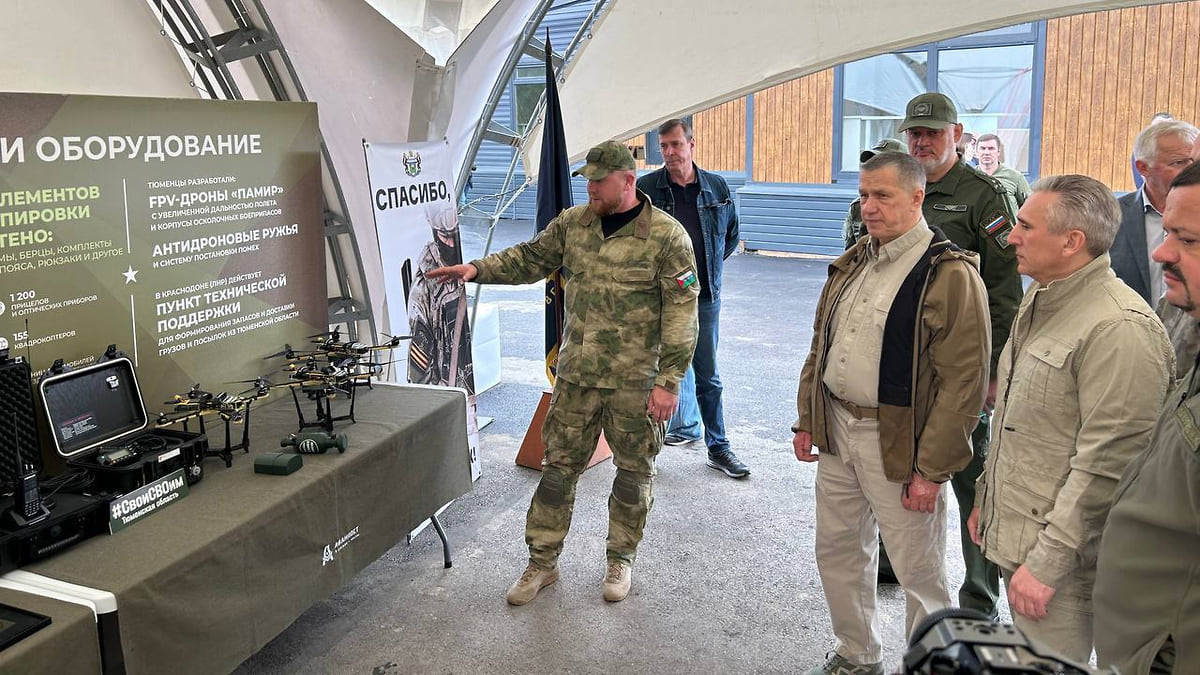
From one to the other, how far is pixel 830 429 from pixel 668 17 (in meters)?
2.44

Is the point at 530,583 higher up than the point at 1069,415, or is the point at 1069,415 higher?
the point at 1069,415

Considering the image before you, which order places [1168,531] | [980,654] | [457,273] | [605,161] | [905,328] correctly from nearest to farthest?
[980,654]
[1168,531]
[905,328]
[605,161]
[457,273]

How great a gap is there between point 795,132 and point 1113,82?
400 cm

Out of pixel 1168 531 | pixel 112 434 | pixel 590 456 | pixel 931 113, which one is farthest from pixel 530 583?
pixel 1168 531

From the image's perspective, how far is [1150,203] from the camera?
2861 mm

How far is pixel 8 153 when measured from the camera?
7.41 feet

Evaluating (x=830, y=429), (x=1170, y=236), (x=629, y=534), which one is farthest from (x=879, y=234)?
(x=629, y=534)

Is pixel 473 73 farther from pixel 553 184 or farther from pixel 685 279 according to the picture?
pixel 685 279

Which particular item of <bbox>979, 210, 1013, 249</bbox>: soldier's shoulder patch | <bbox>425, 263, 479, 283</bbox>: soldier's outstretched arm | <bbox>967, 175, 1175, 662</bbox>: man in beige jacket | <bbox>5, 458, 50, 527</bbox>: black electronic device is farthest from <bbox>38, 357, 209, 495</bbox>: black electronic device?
<bbox>979, 210, 1013, 249</bbox>: soldier's shoulder patch

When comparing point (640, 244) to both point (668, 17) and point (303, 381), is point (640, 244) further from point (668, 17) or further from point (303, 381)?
point (668, 17)

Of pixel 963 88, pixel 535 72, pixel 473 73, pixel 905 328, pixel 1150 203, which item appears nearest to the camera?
pixel 905 328

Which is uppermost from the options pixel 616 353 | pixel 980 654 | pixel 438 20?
pixel 438 20

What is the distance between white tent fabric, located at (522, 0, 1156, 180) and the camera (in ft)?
11.3

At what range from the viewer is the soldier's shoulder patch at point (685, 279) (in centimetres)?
313
